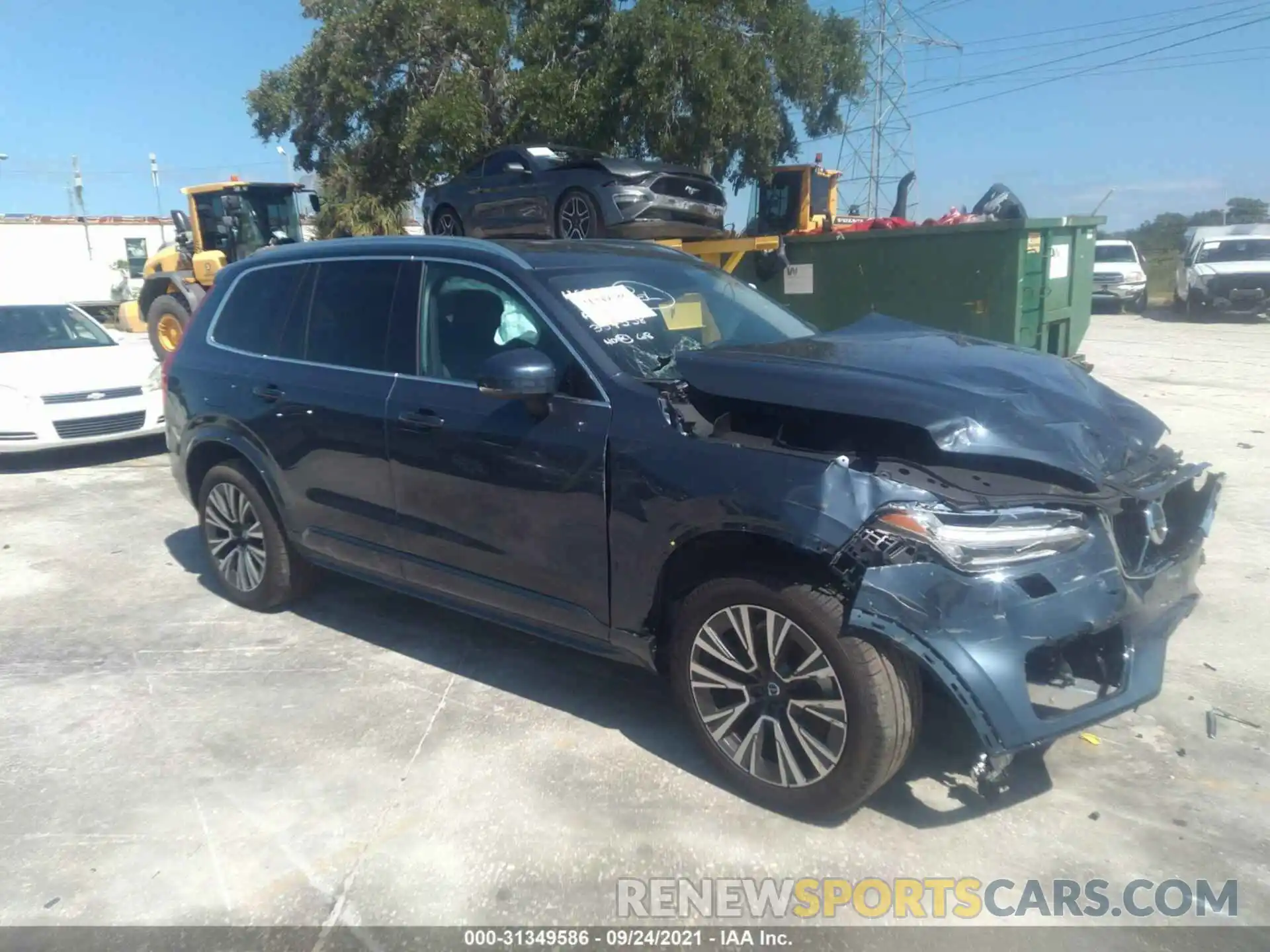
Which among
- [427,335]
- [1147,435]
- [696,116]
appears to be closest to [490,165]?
[696,116]

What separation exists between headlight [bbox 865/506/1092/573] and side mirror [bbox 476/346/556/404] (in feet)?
4.30

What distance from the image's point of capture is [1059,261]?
893cm

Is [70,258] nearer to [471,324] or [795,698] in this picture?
[471,324]

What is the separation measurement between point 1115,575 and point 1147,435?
0.80m

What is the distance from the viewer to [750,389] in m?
3.47

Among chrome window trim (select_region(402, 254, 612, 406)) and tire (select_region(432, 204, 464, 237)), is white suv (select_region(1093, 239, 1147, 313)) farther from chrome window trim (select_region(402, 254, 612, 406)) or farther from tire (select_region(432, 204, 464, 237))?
chrome window trim (select_region(402, 254, 612, 406))

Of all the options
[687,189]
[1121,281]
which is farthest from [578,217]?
[1121,281]

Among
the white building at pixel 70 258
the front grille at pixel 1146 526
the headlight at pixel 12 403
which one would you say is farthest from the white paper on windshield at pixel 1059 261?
the white building at pixel 70 258

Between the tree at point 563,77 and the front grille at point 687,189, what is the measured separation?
17.8 ft

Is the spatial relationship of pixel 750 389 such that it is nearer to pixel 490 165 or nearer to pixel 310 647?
pixel 310 647

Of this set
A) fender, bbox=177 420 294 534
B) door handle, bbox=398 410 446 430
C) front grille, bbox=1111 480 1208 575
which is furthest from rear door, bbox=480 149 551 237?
front grille, bbox=1111 480 1208 575

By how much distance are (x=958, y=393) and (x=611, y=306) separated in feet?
4.70

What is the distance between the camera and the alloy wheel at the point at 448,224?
11766 millimetres

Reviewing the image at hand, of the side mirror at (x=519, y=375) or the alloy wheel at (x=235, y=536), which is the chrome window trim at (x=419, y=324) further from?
the alloy wheel at (x=235, y=536)
